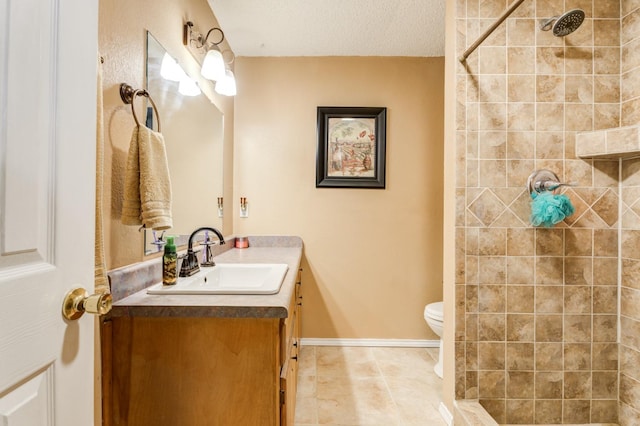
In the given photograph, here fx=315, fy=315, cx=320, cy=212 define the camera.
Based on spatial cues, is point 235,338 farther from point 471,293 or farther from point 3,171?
point 471,293

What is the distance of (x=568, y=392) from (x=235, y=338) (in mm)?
1679

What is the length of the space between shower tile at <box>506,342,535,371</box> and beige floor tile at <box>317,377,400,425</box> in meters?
0.69

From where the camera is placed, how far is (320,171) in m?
2.66

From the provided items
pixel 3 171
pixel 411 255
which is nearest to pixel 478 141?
pixel 411 255

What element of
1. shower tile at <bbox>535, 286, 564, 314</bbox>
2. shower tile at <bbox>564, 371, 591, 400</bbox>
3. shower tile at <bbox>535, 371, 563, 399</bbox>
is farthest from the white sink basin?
shower tile at <bbox>564, 371, 591, 400</bbox>

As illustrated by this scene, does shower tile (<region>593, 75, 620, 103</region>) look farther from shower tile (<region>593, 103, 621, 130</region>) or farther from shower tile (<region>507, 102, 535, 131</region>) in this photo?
shower tile (<region>507, 102, 535, 131</region>)

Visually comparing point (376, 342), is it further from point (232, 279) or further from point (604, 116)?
point (604, 116)

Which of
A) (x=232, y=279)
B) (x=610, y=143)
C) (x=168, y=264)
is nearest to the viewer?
(x=168, y=264)

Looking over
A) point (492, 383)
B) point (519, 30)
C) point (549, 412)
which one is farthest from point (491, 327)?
point (519, 30)

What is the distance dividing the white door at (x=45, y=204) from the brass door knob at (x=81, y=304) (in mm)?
13

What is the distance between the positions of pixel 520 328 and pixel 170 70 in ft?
7.05

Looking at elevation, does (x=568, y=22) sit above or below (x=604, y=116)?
above

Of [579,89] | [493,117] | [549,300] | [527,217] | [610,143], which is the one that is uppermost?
[579,89]

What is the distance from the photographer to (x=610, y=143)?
143cm
